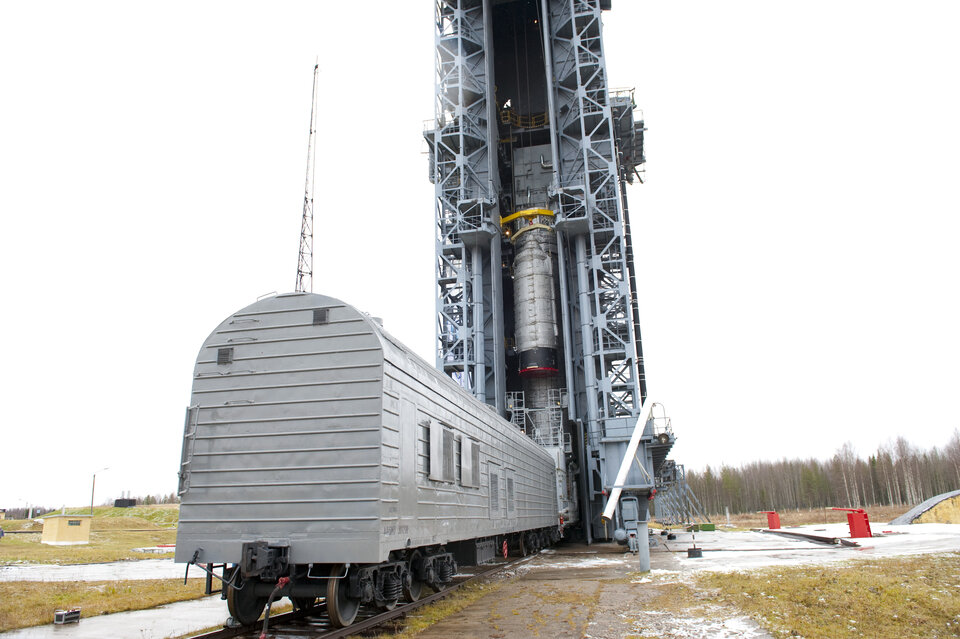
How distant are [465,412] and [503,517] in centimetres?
371

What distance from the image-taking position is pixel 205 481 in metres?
8.40

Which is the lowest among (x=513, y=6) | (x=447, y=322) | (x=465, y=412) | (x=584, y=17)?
(x=465, y=412)

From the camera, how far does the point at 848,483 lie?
8325 cm

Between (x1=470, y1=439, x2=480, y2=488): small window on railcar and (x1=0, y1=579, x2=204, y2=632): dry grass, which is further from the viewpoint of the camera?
(x1=470, y1=439, x2=480, y2=488): small window on railcar

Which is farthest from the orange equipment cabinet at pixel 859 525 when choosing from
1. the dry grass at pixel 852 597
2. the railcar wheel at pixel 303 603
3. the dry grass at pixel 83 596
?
the dry grass at pixel 83 596

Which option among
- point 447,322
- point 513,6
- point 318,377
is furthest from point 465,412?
point 513,6

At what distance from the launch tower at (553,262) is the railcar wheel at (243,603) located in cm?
1806

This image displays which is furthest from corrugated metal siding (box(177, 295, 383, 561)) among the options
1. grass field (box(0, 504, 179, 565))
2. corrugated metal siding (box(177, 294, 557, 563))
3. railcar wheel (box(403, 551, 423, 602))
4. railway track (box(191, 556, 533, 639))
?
grass field (box(0, 504, 179, 565))

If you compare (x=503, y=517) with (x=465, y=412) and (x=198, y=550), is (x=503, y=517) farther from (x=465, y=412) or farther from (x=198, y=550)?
(x=198, y=550)

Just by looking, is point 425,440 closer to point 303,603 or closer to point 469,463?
point 469,463

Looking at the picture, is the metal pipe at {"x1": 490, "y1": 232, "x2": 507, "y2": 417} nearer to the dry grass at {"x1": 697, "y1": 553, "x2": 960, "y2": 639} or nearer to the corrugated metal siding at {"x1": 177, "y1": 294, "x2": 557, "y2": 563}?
the dry grass at {"x1": 697, "y1": 553, "x2": 960, "y2": 639}

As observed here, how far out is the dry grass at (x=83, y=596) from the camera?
381 inches

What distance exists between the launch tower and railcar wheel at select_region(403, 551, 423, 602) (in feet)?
51.5

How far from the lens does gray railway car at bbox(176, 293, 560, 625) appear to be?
7699mm
